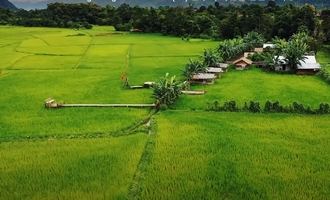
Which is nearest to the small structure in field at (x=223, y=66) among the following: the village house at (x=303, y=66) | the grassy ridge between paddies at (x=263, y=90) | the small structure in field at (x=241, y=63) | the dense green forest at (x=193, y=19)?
the grassy ridge between paddies at (x=263, y=90)

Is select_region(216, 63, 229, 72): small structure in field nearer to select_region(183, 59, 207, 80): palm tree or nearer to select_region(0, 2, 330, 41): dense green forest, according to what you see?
select_region(183, 59, 207, 80): palm tree

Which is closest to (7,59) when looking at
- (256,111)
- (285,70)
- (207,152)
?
(285,70)

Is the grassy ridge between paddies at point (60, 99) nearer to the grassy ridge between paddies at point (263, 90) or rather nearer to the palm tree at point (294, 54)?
the grassy ridge between paddies at point (263, 90)

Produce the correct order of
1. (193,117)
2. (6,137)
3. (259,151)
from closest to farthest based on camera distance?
(259,151) < (6,137) < (193,117)

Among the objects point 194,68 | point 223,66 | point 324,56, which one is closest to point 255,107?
point 194,68

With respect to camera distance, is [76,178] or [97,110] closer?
[76,178]

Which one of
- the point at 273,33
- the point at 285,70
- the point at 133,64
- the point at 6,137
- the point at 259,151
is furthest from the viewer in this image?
the point at 273,33

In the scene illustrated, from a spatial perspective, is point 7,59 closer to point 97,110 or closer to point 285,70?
point 97,110
